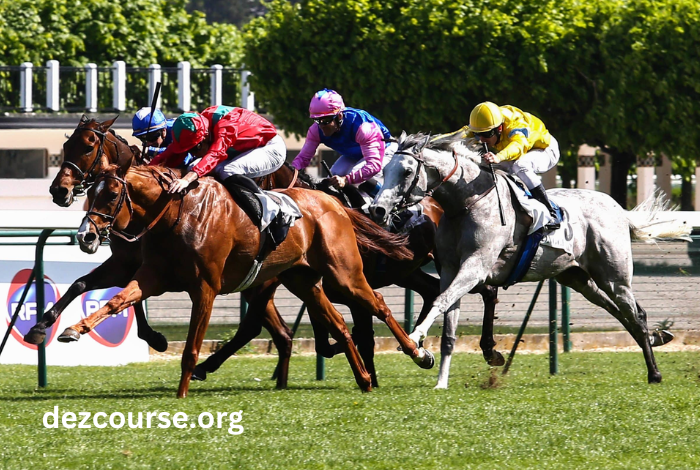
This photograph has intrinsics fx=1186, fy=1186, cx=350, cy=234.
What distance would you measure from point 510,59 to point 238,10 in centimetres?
6240

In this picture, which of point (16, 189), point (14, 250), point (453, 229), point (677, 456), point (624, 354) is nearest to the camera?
point (677, 456)

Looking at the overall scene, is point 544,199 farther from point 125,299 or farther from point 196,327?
point 125,299

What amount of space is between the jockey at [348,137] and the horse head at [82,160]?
1451 millimetres

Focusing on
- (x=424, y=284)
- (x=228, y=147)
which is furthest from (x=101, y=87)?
(x=228, y=147)

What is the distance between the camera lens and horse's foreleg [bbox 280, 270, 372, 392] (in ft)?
24.1

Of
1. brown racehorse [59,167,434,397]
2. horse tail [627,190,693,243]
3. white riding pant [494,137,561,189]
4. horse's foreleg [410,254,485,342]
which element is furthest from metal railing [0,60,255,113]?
horse's foreleg [410,254,485,342]

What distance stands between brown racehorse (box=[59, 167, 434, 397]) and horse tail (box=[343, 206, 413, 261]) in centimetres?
27

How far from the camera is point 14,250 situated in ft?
31.6

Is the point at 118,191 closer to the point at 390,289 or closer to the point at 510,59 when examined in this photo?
the point at 390,289

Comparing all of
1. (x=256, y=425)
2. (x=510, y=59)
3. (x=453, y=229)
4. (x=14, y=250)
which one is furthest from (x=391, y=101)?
(x=256, y=425)

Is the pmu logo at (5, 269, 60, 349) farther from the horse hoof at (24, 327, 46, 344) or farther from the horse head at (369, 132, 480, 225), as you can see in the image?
the horse head at (369, 132, 480, 225)

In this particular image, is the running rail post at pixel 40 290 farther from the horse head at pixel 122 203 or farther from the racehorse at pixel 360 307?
the horse head at pixel 122 203

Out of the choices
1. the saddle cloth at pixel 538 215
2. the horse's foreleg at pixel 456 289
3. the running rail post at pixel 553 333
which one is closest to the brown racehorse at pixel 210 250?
the horse's foreleg at pixel 456 289

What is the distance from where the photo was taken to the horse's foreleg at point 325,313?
289 inches
